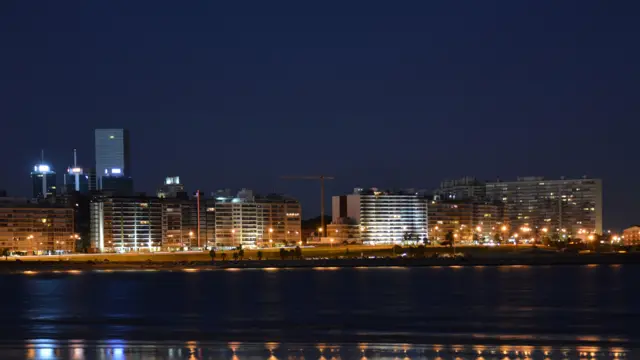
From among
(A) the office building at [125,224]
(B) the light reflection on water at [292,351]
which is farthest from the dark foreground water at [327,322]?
(A) the office building at [125,224]

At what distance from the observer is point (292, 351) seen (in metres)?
28.2

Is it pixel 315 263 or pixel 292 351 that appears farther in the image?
pixel 315 263

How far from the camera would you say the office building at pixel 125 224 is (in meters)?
184

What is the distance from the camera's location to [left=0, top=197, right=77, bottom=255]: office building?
566ft

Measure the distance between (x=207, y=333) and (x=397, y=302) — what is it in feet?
69.6

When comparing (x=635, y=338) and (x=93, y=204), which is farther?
(x=93, y=204)

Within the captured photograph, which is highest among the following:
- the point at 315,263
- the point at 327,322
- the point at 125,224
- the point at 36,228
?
the point at 125,224

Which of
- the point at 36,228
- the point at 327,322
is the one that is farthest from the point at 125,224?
the point at 327,322

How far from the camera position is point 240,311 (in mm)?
49031

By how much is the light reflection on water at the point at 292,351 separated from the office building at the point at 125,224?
505ft

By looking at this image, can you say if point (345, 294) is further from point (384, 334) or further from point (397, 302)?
point (384, 334)

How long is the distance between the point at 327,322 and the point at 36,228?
14701cm

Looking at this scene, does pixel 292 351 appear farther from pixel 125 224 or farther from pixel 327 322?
pixel 125 224

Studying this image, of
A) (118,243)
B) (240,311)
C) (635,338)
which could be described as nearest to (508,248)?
(118,243)
